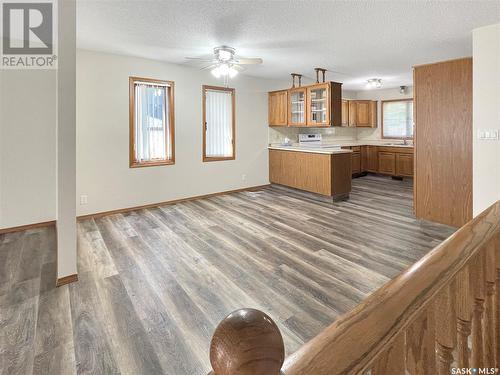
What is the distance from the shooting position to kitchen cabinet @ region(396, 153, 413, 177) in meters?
7.27

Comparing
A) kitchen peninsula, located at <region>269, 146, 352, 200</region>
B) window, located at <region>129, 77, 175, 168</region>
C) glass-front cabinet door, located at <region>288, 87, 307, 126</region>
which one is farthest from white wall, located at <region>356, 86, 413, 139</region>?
window, located at <region>129, 77, 175, 168</region>

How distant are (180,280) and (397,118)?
7.87 meters

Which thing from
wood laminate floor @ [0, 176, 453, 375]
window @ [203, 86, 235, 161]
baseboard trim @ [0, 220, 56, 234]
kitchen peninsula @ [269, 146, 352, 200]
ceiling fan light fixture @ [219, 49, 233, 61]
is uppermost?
ceiling fan light fixture @ [219, 49, 233, 61]

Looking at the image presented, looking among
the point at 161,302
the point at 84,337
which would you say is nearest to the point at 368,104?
the point at 161,302

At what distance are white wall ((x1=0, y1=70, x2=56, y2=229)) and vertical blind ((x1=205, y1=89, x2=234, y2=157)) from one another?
2546 mm

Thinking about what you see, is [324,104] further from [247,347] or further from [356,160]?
[247,347]

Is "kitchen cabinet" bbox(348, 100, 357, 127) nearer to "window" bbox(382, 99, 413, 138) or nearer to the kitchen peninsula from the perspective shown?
"window" bbox(382, 99, 413, 138)

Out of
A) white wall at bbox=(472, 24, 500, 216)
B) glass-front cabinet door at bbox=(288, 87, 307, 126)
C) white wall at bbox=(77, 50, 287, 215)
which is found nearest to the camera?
white wall at bbox=(472, 24, 500, 216)

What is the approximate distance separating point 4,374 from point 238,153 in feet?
16.6

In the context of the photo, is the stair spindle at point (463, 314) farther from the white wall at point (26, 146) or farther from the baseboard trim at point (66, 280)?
the white wall at point (26, 146)

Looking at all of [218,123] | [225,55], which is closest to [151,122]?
[218,123]

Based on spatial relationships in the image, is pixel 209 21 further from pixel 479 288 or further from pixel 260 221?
pixel 479 288

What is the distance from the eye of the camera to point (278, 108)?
648 cm

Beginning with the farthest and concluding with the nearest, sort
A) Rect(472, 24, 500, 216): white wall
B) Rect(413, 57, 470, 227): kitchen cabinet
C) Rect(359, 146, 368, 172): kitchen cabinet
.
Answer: Rect(359, 146, 368, 172): kitchen cabinet
Rect(413, 57, 470, 227): kitchen cabinet
Rect(472, 24, 500, 216): white wall
